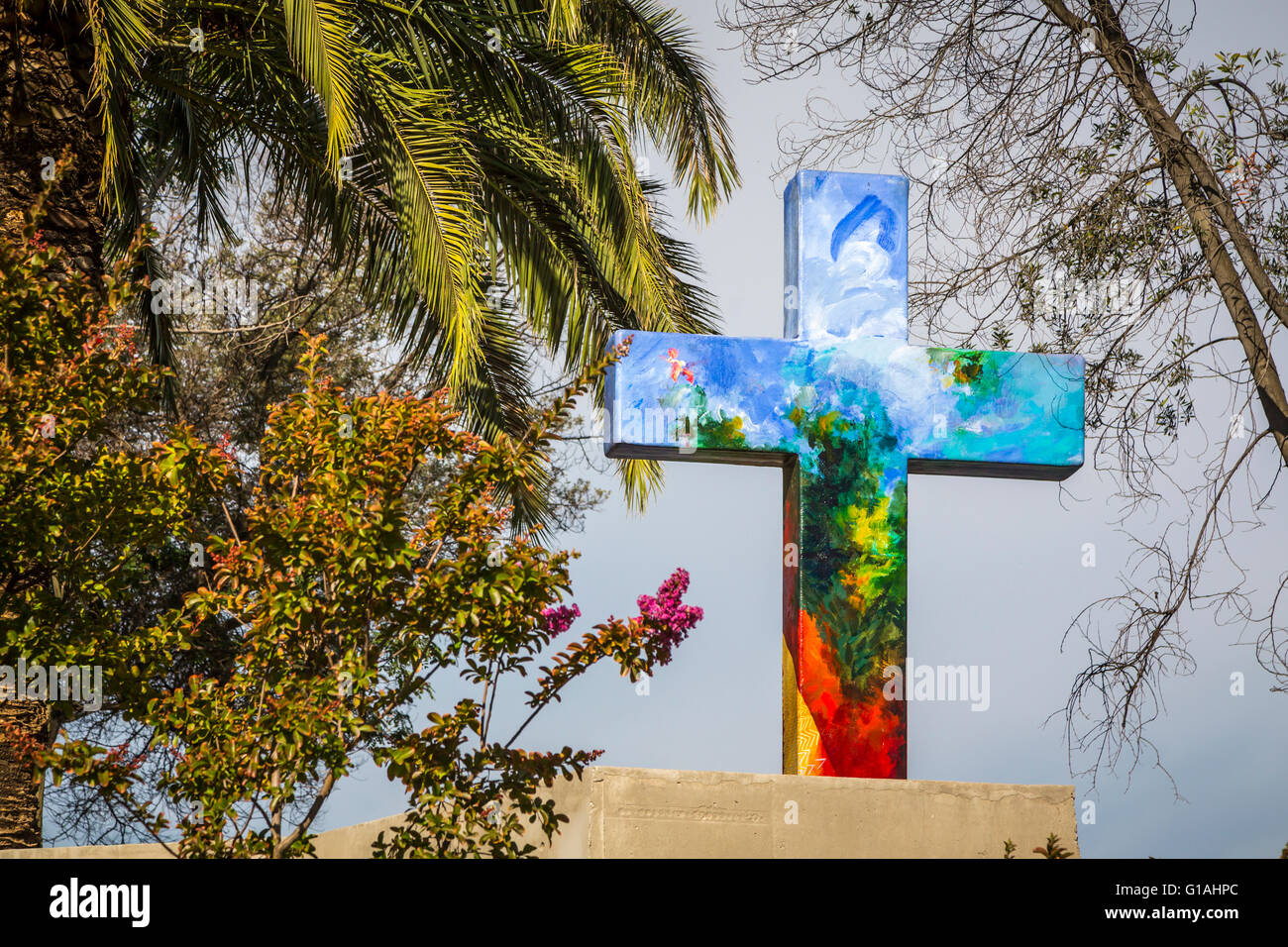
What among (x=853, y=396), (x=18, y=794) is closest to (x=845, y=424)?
(x=853, y=396)

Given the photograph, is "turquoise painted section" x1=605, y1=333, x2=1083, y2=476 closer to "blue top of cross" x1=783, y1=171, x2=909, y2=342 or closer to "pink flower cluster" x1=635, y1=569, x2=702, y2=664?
"blue top of cross" x1=783, y1=171, x2=909, y2=342

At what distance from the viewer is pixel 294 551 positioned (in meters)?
5.28

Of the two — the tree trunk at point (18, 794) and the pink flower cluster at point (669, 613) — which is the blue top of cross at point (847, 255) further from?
the tree trunk at point (18, 794)

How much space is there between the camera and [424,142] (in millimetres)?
8273

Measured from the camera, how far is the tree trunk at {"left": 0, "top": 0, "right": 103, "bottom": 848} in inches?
329

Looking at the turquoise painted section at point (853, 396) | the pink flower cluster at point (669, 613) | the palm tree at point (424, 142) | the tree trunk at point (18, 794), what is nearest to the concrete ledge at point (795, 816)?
the pink flower cluster at point (669, 613)

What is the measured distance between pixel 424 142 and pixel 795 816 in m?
4.54

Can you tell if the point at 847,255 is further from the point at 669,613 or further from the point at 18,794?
the point at 18,794

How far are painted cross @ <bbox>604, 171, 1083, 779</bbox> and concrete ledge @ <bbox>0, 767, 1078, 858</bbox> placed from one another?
2.04ft

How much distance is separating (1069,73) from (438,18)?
383 cm

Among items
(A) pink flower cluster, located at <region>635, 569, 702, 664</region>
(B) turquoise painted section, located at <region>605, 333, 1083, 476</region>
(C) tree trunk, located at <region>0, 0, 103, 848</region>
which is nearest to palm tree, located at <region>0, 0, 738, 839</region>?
(C) tree trunk, located at <region>0, 0, 103, 848</region>

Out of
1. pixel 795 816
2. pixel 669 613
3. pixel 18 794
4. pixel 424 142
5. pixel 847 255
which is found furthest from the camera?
pixel 18 794

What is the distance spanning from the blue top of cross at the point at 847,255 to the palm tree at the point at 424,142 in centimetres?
194
